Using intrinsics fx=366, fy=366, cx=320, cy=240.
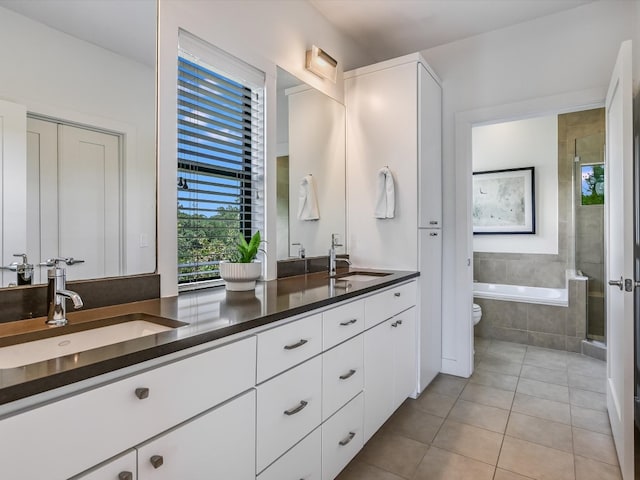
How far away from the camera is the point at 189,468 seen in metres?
0.95

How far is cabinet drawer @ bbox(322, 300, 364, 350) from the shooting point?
1519 mm

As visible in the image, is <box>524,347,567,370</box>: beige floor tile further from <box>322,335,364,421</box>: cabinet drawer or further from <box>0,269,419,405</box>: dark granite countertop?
<box>322,335,364,421</box>: cabinet drawer

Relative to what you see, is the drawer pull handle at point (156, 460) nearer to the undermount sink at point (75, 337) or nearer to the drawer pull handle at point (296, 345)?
the undermount sink at point (75, 337)

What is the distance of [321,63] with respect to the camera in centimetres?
250

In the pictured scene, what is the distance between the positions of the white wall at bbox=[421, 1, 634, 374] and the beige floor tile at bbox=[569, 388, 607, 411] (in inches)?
28.0

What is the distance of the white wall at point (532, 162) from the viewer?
417 centimetres

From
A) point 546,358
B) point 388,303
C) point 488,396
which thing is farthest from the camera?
point 546,358

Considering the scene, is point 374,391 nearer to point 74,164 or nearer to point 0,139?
point 74,164

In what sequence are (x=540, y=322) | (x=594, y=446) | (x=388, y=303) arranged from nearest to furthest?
(x=594, y=446), (x=388, y=303), (x=540, y=322)

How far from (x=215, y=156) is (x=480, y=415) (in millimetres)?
2238

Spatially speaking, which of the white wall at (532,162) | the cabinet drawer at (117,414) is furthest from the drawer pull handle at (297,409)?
the white wall at (532,162)

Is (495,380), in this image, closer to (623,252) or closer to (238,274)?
(623,252)

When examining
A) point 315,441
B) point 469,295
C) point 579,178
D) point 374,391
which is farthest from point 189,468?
point 579,178

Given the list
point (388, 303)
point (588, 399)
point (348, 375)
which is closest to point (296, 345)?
point (348, 375)
